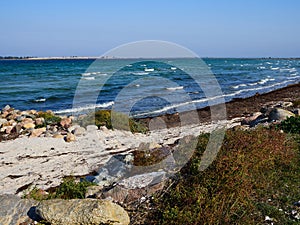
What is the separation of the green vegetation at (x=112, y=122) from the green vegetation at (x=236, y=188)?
25.7ft

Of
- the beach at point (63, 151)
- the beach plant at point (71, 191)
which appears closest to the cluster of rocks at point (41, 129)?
the beach at point (63, 151)

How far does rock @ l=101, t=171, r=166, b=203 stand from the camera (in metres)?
5.56

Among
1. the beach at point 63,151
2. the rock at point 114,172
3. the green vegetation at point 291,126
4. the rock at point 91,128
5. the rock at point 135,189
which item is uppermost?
the green vegetation at point 291,126

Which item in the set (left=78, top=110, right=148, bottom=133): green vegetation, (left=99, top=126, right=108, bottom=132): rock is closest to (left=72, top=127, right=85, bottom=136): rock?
(left=99, top=126, right=108, bottom=132): rock

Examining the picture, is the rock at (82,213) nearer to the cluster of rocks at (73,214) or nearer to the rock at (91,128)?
the cluster of rocks at (73,214)

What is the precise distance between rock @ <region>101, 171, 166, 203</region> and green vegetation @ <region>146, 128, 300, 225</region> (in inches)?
8.6

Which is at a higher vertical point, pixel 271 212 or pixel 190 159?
pixel 190 159

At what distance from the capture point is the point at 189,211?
4.62 m

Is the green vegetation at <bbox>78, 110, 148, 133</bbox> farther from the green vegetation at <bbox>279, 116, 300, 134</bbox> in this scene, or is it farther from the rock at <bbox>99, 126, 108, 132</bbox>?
the green vegetation at <bbox>279, 116, 300, 134</bbox>

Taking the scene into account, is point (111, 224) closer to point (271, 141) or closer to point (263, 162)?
point (263, 162)

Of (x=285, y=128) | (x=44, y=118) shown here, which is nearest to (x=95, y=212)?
(x=285, y=128)

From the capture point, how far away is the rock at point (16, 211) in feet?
16.9

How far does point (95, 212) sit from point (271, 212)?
262 centimetres

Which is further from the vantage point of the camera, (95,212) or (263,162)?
(263,162)
